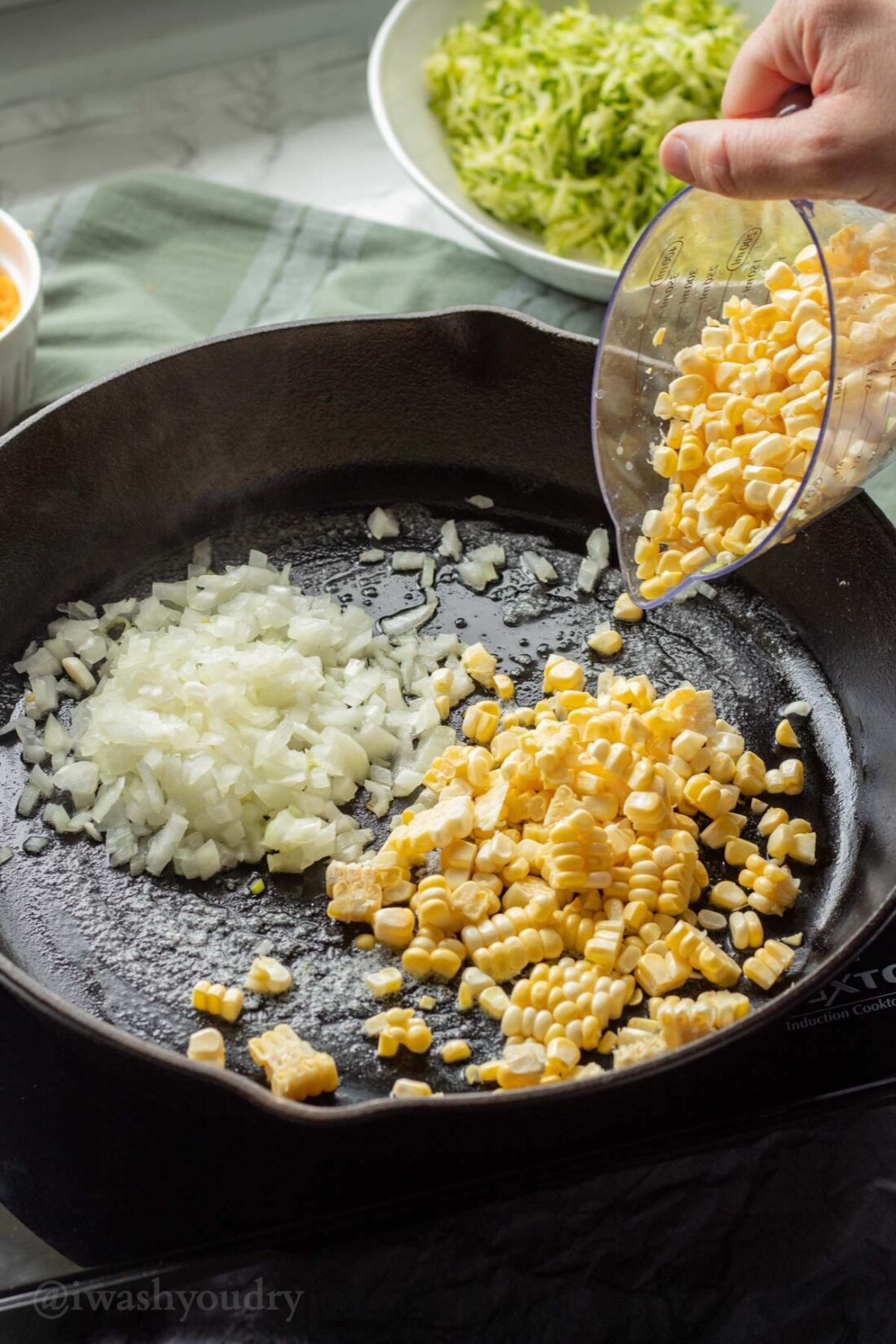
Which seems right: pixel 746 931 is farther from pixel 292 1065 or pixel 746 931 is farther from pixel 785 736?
pixel 292 1065

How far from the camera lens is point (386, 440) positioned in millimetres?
2133

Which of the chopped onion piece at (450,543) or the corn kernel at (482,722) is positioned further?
the chopped onion piece at (450,543)

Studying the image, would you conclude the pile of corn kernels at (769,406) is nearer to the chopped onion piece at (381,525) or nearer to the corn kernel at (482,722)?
the corn kernel at (482,722)

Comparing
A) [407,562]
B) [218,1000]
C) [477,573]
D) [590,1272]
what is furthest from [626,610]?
[590,1272]

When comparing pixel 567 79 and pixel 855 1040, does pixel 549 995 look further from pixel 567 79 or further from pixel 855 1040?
pixel 567 79

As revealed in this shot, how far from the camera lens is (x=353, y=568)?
2027 mm

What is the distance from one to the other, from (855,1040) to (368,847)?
2.07ft

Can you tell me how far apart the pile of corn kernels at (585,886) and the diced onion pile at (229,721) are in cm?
11

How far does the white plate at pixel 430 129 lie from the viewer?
7.47 ft

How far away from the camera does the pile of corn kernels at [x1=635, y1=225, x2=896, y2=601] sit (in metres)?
1.43

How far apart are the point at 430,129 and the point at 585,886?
5.31 feet

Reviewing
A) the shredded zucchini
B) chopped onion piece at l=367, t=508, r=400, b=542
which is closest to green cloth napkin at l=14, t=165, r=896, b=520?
the shredded zucchini

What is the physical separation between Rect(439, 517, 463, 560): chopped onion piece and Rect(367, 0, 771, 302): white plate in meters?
0.52

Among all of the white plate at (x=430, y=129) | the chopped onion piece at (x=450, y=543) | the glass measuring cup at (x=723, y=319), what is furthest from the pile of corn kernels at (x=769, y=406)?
the white plate at (x=430, y=129)
